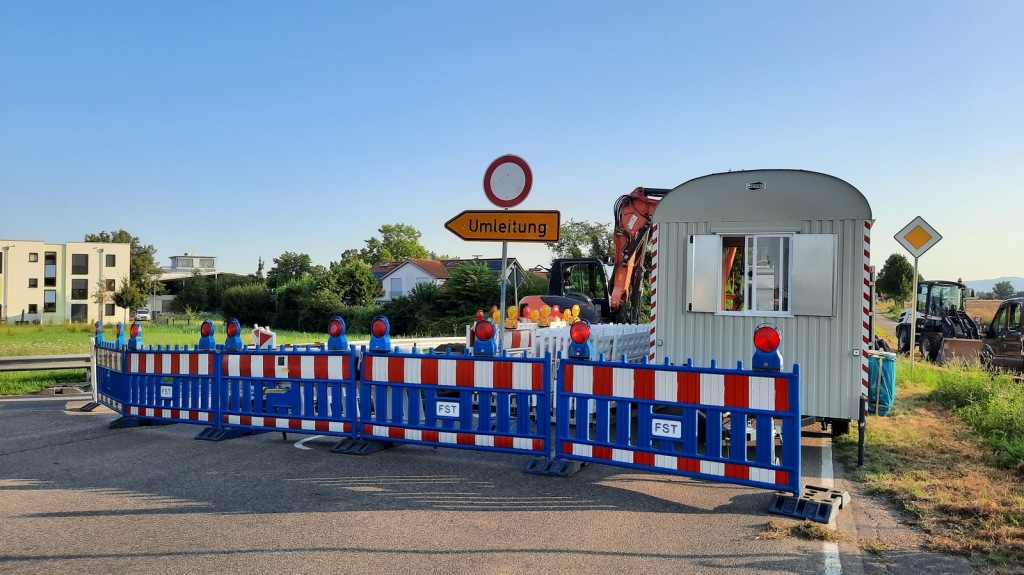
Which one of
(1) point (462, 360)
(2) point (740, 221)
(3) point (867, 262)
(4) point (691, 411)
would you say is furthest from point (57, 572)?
(3) point (867, 262)

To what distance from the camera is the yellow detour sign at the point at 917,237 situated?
1355 centimetres

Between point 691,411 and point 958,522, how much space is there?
209 cm

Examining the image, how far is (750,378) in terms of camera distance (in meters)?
5.71

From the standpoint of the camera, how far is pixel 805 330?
25.9ft

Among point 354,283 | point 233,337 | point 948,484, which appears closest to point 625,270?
point 233,337

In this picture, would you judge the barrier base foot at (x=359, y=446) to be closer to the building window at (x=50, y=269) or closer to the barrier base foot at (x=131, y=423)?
the barrier base foot at (x=131, y=423)

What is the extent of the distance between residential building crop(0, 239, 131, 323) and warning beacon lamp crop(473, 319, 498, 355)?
250 ft

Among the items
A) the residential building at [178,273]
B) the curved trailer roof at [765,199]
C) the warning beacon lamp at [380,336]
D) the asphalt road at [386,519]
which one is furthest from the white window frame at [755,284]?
the residential building at [178,273]

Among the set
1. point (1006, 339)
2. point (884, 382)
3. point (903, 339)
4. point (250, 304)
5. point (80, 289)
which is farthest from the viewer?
point (80, 289)

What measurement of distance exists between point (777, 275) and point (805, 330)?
73cm

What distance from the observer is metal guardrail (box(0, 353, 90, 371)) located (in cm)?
1438

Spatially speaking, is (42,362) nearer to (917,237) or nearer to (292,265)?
(917,237)

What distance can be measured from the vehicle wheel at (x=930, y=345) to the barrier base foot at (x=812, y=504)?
844 inches

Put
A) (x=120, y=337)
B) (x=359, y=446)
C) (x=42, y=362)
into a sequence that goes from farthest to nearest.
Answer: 1. (x=42, y=362)
2. (x=120, y=337)
3. (x=359, y=446)
